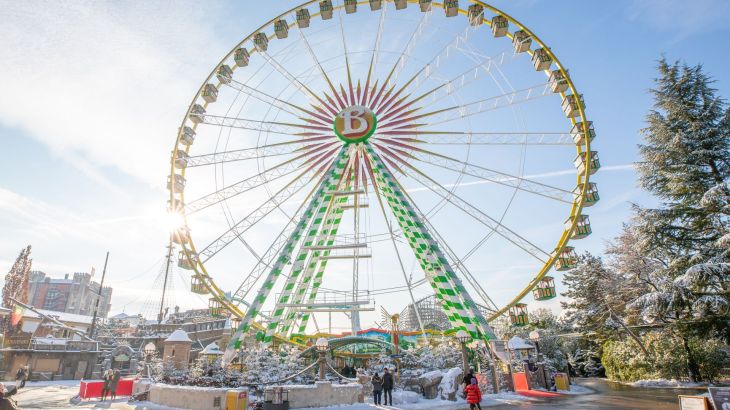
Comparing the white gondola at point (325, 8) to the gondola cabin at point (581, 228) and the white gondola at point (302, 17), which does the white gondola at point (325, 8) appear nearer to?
the white gondola at point (302, 17)

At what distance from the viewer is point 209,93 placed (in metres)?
21.9

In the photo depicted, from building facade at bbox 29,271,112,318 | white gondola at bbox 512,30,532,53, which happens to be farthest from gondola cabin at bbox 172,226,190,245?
building facade at bbox 29,271,112,318

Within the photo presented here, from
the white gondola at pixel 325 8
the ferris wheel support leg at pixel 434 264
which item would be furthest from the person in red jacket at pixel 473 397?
the white gondola at pixel 325 8

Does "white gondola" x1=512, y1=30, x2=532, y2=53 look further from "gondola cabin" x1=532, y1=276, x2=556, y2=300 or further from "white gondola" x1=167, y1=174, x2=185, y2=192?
"white gondola" x1=167, y1=174, x2=185, y2=192

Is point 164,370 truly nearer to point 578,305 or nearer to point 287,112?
point 287,112

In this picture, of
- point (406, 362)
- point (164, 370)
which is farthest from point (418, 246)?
point (164, 370)

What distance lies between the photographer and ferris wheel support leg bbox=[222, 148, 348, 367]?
1638 centimetres

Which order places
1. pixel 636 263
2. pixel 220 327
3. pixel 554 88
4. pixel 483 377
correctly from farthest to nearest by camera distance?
pixel 220 327, pixel 636 263, pixel 554 88, pixel 483 377

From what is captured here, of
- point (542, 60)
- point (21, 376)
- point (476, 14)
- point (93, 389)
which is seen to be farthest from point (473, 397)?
point (21, 376)

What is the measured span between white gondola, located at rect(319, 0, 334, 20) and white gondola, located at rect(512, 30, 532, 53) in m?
9.85

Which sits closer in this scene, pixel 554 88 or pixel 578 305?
pixel 554 88

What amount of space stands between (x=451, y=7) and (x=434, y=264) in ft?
43.3

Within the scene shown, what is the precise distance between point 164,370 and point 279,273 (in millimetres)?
5754

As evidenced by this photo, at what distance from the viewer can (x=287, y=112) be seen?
2123 centimetres
